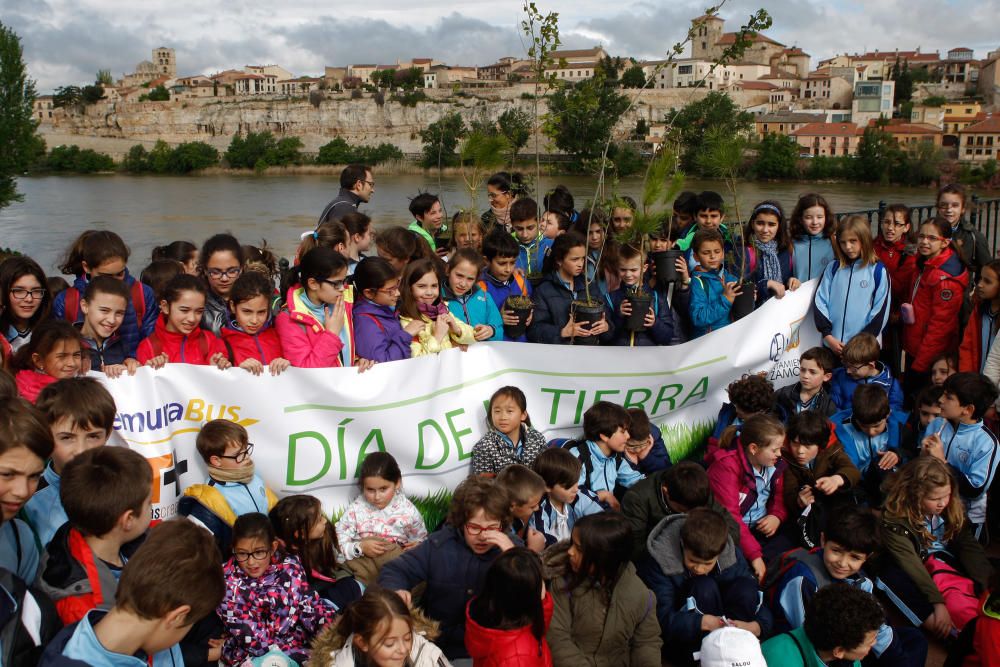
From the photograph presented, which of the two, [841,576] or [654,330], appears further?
[654,330]

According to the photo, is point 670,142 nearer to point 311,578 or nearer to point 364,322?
point 364,322

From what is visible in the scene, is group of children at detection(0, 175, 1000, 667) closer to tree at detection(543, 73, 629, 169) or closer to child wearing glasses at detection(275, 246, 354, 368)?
child wearing glasses at detection(275, 246, 354, 368)

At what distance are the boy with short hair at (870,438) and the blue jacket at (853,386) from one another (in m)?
0.35

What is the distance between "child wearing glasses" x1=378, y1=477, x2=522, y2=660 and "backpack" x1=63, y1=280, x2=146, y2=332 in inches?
79.4

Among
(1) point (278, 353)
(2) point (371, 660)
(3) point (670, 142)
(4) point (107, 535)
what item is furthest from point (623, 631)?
(3) point (670, 142)

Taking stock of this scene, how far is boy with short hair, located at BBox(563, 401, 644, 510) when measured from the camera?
3.86 meters

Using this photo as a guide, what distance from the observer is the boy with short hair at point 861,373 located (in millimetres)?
4664

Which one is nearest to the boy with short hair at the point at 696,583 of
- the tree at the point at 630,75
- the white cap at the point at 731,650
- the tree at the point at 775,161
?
the white cap at the point at 731,650

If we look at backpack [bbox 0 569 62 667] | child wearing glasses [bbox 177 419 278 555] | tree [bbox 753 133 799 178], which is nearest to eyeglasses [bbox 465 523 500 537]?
child wearing glasses [bbox 177 419 278 555]

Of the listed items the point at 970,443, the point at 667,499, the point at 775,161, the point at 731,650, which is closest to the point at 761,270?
the point at 970,443

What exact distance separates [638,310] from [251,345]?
2.11 meters

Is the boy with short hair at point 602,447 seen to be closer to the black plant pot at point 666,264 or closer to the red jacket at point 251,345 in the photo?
the black plant pot at point 666,264

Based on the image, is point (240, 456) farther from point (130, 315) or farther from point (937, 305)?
point (937, 305)

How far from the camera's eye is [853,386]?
4.71 metres
